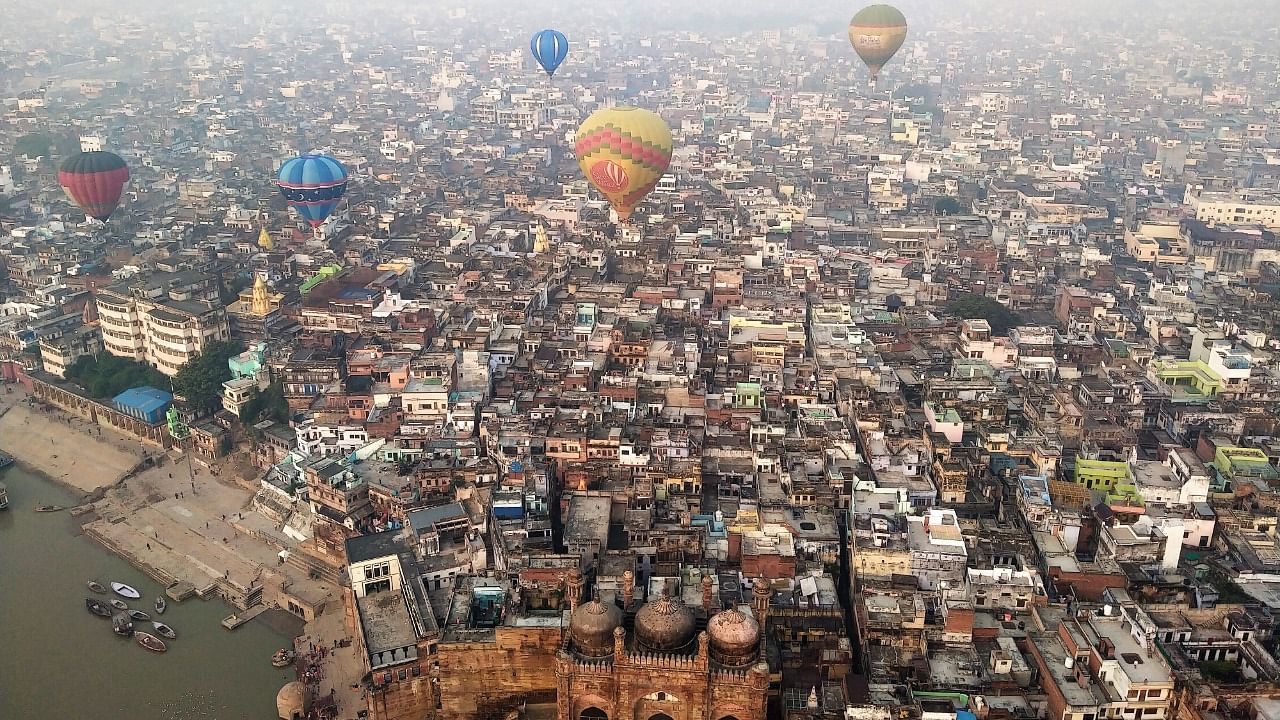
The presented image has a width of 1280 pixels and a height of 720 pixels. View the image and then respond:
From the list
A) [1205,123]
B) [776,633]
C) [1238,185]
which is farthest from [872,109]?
[776,633]

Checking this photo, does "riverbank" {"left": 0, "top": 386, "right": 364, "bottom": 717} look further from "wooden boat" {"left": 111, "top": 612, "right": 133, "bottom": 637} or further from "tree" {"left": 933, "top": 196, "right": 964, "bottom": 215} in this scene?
"tree" {"left": 933, "top": 196, "right": 964, "bottom": 215}

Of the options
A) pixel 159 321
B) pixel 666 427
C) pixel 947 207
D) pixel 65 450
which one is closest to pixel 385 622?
pixel 666 427

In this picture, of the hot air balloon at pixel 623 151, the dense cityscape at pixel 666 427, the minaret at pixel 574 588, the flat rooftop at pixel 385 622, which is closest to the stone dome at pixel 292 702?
the dense cityscape at pixel 666 427

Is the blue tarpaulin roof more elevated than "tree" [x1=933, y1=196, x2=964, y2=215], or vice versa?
"tree" [x1=933, y1=196, x2=964, y2=215]

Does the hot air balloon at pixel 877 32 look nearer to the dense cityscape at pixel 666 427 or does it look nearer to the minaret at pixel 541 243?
the dense cityscape at pixel 666 427

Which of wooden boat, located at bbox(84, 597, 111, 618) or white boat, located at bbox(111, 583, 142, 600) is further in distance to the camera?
white boat, located at bbox(111, 583, 142, 600)

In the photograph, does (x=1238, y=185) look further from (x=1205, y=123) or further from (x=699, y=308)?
(x=699, y=308)

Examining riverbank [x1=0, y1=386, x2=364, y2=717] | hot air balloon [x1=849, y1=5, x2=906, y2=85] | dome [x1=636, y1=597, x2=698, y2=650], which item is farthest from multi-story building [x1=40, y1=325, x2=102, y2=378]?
hot air balloon [x1=849, y1=5, x2=906, y2=85]

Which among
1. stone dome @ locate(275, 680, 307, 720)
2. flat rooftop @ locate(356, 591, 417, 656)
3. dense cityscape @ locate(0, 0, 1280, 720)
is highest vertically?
dense cityscape @ locate(0, 0, 1280, 720)
